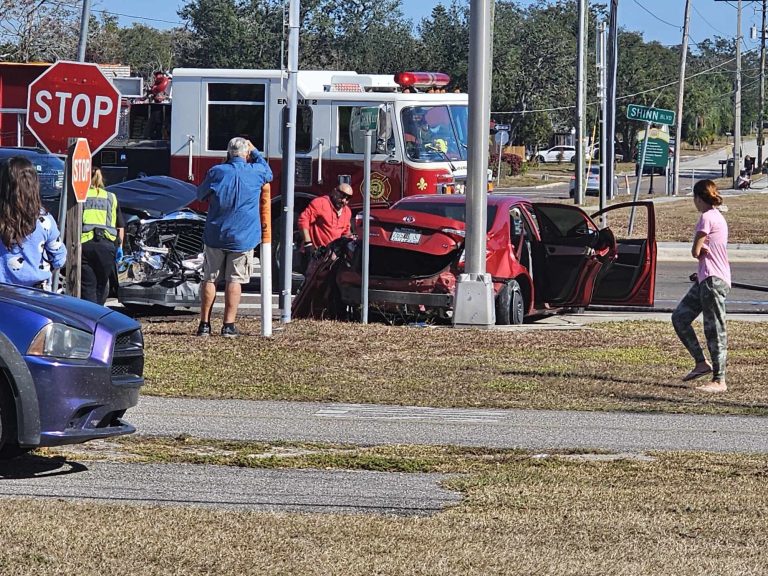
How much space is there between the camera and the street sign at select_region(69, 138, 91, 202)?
10.8 m

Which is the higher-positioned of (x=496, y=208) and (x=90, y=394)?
(x=496, y=208)

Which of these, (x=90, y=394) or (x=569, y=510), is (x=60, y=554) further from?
(x=569, y=510)

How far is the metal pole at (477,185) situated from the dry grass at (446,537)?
6.71 meters

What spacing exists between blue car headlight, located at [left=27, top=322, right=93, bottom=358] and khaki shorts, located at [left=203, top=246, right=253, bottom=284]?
5.29 meters

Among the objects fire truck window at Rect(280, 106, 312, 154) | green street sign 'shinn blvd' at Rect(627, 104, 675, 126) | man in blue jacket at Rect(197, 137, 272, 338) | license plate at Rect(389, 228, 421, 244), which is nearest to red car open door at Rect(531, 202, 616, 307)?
license plate at Rect(389, 228, 421, 244)

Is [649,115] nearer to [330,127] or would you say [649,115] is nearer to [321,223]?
[330,127]

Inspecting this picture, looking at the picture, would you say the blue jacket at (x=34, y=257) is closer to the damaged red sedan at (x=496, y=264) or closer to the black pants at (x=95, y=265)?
the black pants at (x=95, y=265)

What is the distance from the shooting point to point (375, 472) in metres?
7.53

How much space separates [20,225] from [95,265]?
553 centimetres

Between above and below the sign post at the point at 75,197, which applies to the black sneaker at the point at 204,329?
below

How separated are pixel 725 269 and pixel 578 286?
4.08 m

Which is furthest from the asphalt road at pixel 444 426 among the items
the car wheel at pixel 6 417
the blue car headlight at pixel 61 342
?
the car wheel at pixel 6 417

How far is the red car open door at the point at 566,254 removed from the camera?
584 inches

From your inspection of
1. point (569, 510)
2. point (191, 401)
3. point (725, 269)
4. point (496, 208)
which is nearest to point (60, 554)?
point (569, 510)
